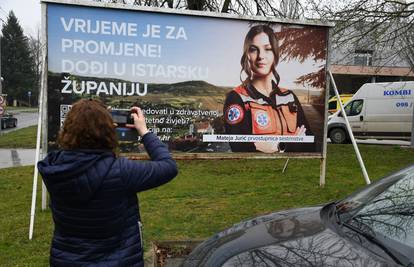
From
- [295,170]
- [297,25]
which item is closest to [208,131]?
[297,25]

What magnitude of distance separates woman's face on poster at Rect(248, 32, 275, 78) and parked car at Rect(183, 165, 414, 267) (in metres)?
3.92

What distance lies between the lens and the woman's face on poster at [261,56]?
23.6ft

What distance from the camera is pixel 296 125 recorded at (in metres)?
7.53

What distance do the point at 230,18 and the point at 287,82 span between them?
4.38 ft

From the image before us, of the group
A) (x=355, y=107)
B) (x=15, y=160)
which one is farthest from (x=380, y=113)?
(x=15, y=160)

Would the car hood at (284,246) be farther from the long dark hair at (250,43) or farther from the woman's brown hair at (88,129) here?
the long dark hair at (250,43)

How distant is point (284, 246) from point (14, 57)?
3109 inches

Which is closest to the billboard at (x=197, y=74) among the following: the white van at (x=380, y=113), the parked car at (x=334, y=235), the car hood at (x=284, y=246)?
the car hood at (x=284, y=246)

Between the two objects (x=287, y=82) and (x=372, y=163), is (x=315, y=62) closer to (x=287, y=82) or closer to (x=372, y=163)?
(x=287, y=82)

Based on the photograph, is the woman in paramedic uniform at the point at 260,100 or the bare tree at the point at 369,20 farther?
the bare tree at the point at 369,20

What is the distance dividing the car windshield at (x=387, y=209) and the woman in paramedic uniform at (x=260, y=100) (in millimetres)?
3760

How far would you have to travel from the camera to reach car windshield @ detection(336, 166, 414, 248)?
2633 mm

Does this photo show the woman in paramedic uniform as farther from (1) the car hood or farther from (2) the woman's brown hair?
(2) the woman's brown hair

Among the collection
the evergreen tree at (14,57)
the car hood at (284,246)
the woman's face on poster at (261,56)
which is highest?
the evergreen tree at (14,57)
